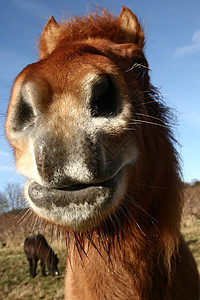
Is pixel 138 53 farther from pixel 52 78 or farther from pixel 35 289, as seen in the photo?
pixel 35 289

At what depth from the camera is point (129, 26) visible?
304cm

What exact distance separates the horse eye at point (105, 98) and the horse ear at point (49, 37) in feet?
4.54

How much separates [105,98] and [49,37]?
176 centimetres

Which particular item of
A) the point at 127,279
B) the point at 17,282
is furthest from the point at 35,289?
the point at 127,279

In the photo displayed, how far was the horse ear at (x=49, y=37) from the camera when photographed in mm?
2775

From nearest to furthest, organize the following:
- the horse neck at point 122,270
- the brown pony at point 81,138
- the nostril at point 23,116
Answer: the brown pony at point 81,138
the nostril at point 23,116
the horse neck at point 122,270

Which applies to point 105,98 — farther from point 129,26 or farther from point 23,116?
point 129,26

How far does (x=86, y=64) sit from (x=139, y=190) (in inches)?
52.0

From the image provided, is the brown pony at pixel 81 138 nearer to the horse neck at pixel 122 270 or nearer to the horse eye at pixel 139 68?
the horse eye at pixel 139 68

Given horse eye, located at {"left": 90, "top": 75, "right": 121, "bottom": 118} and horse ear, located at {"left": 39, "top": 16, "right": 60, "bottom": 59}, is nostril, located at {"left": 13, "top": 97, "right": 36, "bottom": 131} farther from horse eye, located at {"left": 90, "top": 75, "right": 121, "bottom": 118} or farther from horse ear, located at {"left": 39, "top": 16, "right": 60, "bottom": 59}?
horse ear, located at {"left": 39, "top": 16, "right": 60, "bottom": 59}

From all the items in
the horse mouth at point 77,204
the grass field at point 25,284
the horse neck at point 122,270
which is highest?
the horse mouth at point 77,204

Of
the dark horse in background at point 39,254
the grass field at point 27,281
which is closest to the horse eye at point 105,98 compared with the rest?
the grass field at point 27,281

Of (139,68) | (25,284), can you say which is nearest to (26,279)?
(25,284)

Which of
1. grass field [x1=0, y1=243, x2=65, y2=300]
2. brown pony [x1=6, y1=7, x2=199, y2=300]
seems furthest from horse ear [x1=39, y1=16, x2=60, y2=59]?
grass field [x1=0, y1=243, x2=65, y2=300]
